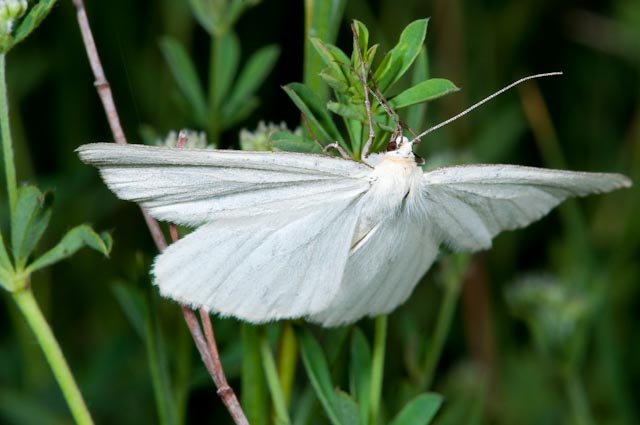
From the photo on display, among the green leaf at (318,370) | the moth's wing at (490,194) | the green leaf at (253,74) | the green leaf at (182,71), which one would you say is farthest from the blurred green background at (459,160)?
the green leaf at (318,370)

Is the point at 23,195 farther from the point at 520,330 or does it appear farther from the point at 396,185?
the point at 520,330

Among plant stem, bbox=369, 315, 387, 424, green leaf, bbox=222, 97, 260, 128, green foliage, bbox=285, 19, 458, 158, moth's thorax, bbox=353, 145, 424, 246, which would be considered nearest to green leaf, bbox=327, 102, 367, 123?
green foliage, bbox=285, 19, 458, 158

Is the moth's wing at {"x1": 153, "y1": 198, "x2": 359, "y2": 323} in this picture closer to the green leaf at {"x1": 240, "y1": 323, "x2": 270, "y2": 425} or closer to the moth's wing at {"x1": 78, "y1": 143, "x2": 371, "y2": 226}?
the moth's wing at {"x1": 78, "y1": 143, "x2": 371, "y2": 226}

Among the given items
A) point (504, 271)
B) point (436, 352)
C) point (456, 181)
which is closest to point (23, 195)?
point (456, 181)

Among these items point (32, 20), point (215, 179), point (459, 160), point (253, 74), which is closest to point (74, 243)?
Answer: point (215, 179)

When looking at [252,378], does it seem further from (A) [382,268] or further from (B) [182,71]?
(B) [182,71]

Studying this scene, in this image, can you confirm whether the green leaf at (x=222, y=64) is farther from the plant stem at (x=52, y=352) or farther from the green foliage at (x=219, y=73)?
the plant stem at (x=52, y=352)
